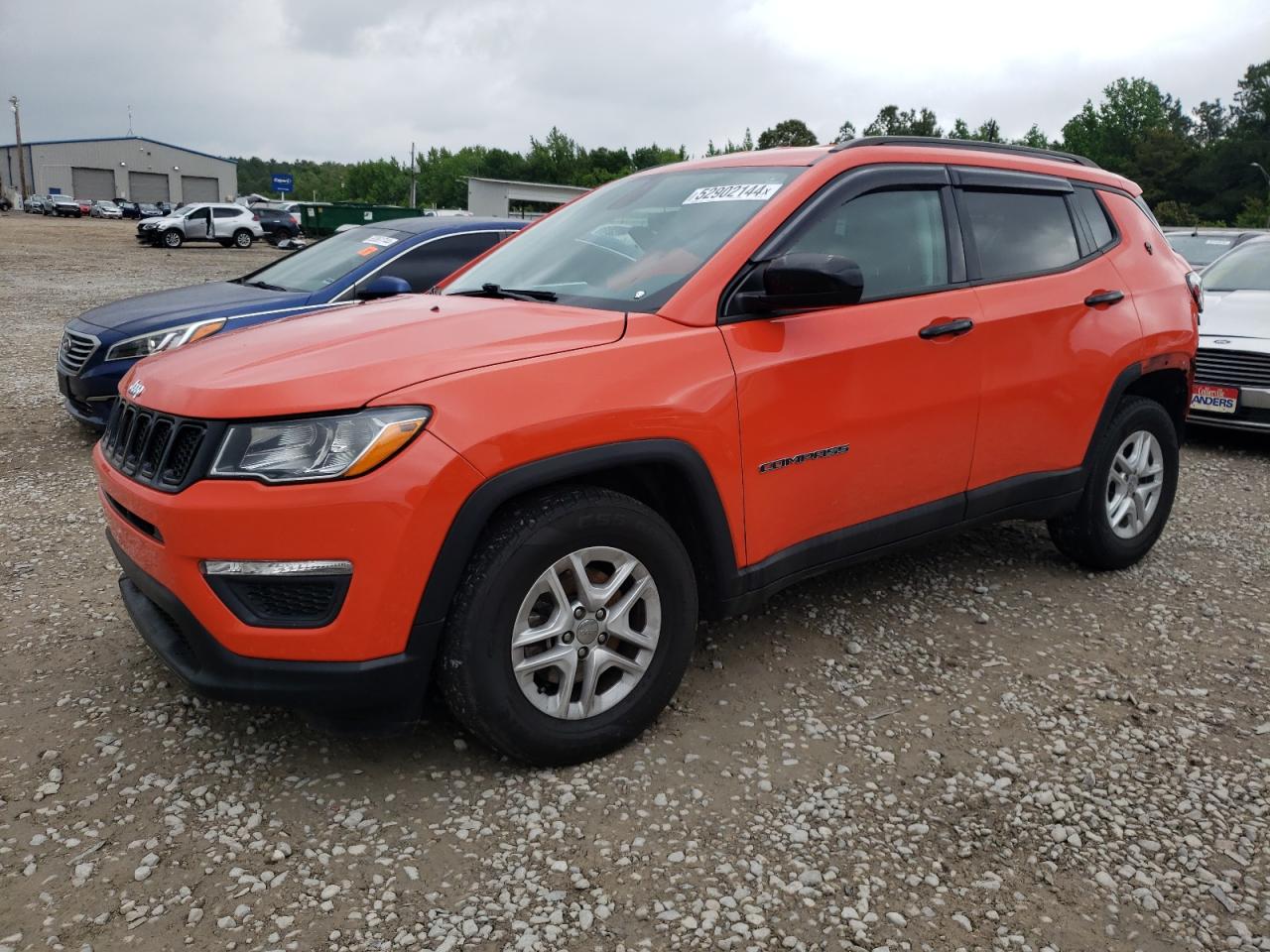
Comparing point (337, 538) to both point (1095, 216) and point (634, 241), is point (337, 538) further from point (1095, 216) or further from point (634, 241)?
point (1095, 216)

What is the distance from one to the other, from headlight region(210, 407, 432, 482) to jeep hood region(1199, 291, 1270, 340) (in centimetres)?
663

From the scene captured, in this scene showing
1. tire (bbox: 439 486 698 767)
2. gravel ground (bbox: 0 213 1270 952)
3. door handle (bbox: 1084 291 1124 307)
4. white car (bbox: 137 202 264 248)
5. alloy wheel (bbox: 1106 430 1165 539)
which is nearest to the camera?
gravel ground (bbox: 0 213 1270 952)

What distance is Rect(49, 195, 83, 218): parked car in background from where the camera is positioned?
6256 cm

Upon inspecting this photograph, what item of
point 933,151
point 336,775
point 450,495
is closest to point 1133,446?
point 933,151

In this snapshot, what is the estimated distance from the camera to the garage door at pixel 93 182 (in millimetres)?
85312

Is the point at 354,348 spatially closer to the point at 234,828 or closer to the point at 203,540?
the point at 203,540

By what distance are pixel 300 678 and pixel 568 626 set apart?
0.72 metres

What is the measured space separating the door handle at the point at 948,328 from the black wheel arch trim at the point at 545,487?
Answer: 1.08m

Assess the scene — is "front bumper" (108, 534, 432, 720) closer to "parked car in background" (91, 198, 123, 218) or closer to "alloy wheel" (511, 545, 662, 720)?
"alloy wheel" (511, 545, 662, 720)

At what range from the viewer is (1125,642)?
3.91 meters

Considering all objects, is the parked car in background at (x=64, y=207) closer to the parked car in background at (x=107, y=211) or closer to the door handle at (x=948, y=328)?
the parked car in background at (x=107, y=211)

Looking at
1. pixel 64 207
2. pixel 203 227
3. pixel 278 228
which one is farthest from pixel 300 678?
pixel 64 207

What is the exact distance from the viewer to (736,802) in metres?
2.79

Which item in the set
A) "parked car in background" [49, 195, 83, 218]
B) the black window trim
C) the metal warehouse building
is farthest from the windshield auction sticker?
the metal warehouse building
